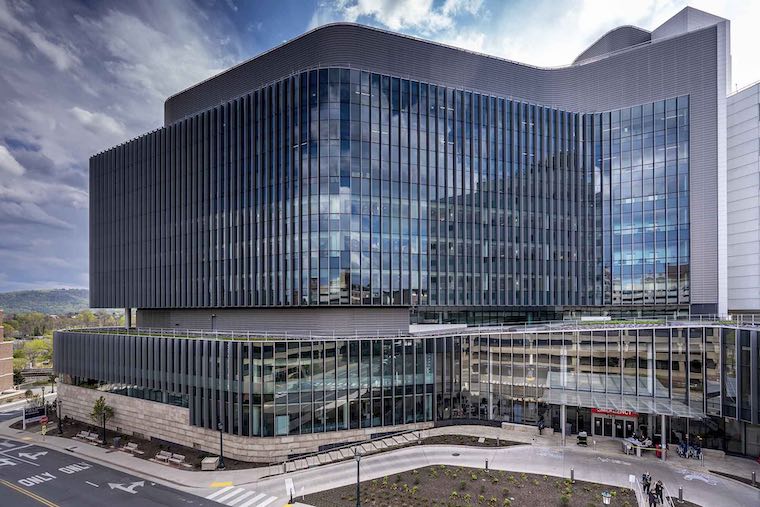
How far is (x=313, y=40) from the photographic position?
4769 cm

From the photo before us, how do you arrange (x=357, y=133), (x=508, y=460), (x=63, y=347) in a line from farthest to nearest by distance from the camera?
(x=63, y=347)
(x=357, y=133)
(x=508, y=460)

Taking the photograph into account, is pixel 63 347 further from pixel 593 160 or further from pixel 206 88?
pixel 593 160

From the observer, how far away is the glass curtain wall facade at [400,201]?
4500 centimetres

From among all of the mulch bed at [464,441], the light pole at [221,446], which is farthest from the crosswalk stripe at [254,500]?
the mulch bed at [464,441]

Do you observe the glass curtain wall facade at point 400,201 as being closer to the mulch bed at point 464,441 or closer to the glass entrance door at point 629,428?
the mulch bed at point 464,441

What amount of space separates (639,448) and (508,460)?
34.7 feet

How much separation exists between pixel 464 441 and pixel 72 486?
3181cm

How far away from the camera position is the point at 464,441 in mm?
36938

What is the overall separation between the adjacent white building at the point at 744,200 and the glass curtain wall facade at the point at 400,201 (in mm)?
6708

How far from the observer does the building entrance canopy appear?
32812 millimetres

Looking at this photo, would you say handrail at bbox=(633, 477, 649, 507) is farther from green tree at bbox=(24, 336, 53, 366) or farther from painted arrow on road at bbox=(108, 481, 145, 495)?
green tree at bbox=(24, 336, 53, 366)

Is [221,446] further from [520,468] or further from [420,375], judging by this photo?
[520,468]

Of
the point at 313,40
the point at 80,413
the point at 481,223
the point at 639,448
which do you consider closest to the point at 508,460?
the point at 639,448

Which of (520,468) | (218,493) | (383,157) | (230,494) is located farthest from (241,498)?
(383,157)
